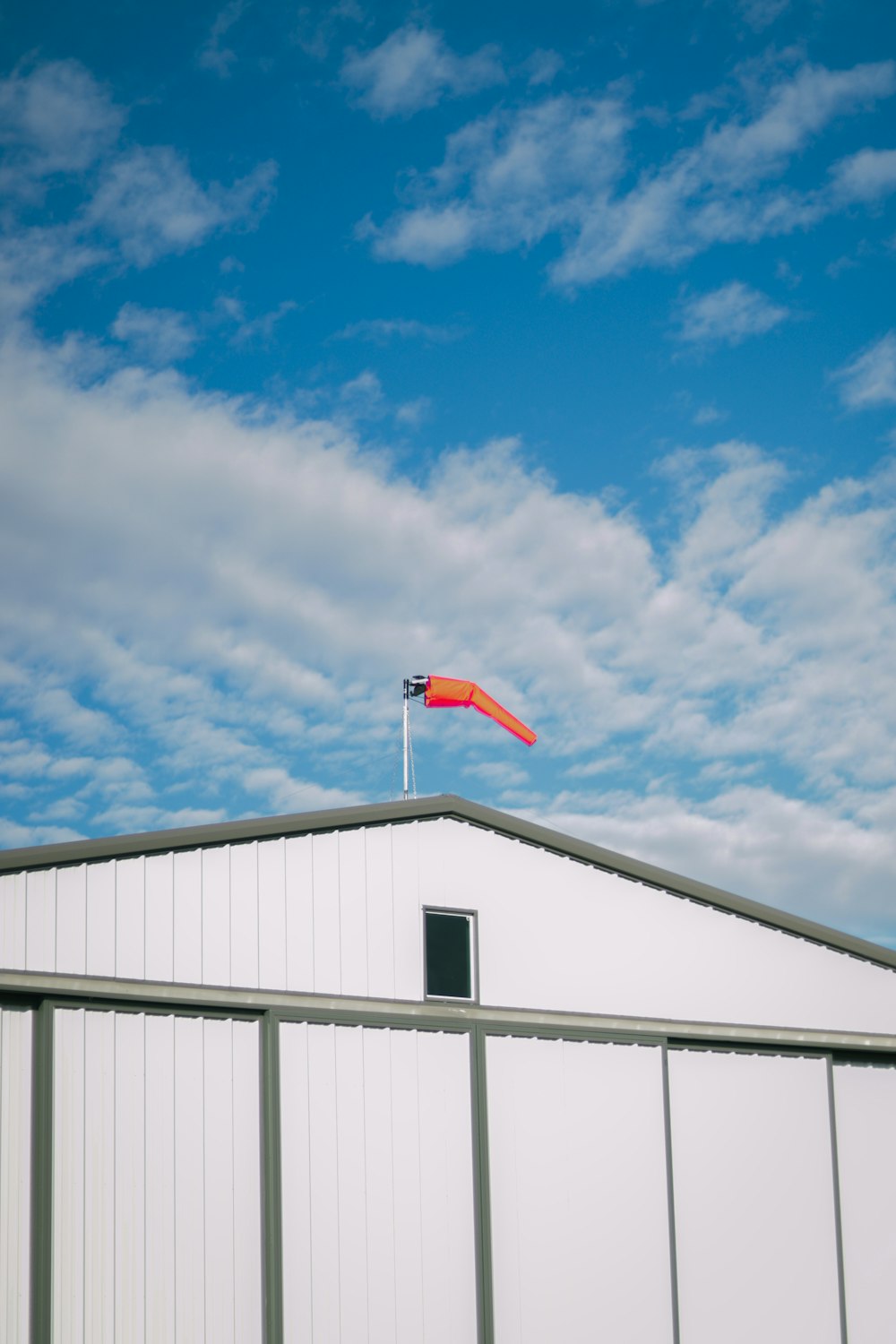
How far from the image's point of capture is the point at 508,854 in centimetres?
1745

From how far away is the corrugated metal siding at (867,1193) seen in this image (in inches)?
732

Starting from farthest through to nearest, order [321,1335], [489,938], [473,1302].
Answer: [489,938] < [473,1302] < [321,1335]

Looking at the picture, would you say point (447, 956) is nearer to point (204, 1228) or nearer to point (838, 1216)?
point (204, 1228)

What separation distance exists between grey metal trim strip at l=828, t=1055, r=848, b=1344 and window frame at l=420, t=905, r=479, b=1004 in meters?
4.98

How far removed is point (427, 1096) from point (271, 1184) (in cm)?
196

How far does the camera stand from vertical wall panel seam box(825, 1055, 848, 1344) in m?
18.4

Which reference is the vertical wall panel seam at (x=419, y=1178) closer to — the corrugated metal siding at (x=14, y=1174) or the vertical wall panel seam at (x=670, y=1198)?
the vertical wall panel seam at (x=670, y=1198)

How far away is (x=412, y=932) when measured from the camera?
648 inches

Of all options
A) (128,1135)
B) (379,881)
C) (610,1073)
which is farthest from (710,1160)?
(128,1135)

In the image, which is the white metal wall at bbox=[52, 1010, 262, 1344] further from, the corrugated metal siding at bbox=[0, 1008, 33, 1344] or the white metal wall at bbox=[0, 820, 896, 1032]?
the white metal wall at bbox=[0, 820, 896, 1032]

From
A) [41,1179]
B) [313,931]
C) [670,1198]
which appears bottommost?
[670,1198]

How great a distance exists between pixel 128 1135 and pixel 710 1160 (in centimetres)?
690

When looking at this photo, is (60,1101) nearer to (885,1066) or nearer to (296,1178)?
(296,1178)

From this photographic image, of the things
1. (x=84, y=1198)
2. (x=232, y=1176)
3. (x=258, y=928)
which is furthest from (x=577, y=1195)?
(x=84, y=1198)
